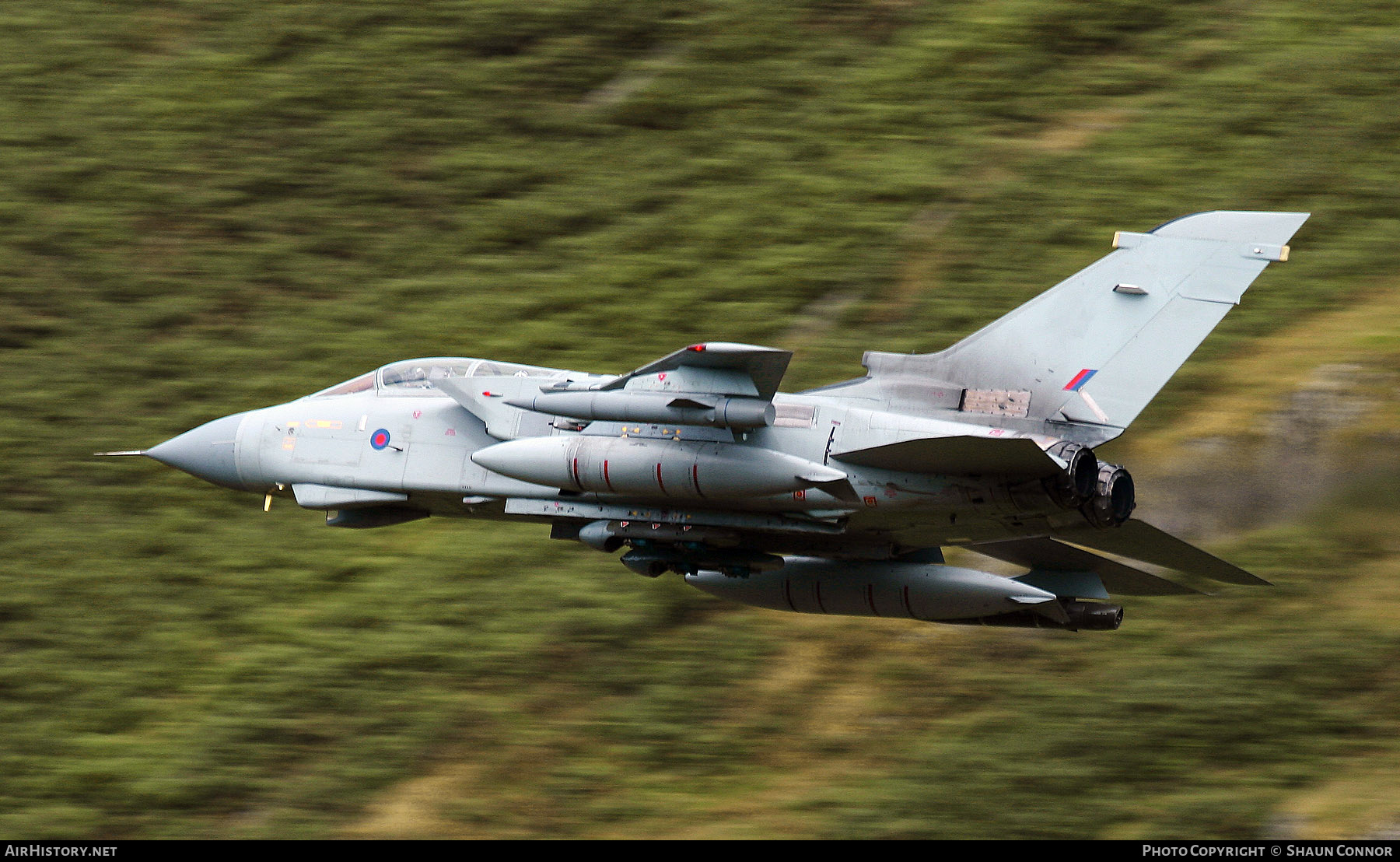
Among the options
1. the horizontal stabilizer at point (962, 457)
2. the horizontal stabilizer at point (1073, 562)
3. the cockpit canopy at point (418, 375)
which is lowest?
the horizontal stabilizer at point (1073, 562)

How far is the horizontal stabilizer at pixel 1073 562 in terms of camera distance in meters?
19.5

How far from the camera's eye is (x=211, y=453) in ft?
64.0

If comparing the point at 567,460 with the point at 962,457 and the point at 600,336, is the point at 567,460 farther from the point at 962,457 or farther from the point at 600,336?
the point at 600,336

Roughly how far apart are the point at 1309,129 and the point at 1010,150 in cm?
544

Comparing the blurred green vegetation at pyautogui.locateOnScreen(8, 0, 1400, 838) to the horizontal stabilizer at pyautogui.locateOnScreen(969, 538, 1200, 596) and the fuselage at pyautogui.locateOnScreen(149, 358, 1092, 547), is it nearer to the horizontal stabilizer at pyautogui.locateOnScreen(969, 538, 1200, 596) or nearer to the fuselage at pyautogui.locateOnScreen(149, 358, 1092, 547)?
the horizontal stabilizer at pyautogui.locateOnScreen(969, 538, 1200, 596)

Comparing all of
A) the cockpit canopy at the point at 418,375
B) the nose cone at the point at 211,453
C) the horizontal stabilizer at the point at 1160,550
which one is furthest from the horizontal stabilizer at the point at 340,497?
the horizontal stabilizer at the point at 1160,550

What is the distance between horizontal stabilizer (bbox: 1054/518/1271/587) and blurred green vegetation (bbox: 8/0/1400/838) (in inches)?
173

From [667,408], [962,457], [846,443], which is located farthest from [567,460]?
[962,457]

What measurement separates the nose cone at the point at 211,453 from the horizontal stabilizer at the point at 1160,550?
9.66 meters

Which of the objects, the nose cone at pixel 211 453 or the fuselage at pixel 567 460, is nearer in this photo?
the fuselage at pixel 567 460

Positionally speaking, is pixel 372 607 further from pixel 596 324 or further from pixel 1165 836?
pixel 1165 836

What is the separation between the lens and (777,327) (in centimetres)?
2852

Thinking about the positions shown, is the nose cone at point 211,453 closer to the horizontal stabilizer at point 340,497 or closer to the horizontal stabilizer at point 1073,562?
the horizontal stabilizer at point 340,497

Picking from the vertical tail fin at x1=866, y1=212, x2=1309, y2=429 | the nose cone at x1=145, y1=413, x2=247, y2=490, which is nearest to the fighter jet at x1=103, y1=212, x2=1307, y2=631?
the vertical tail fin at x1=866, y1=212, x2=1309, y2=429
